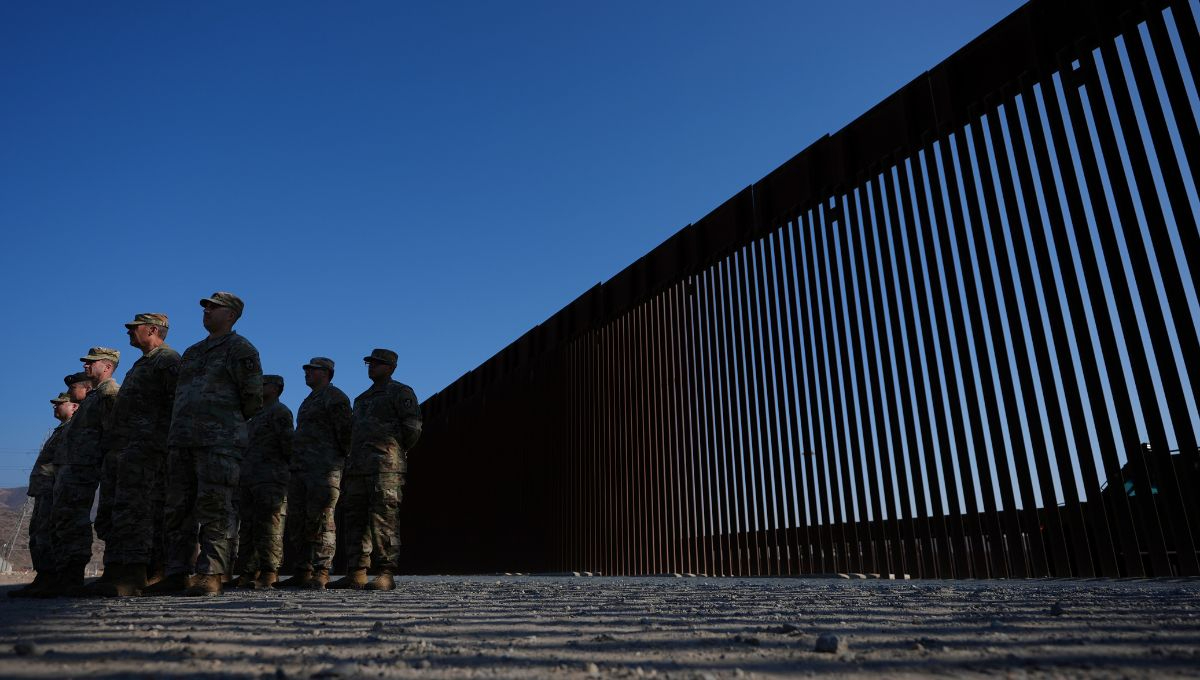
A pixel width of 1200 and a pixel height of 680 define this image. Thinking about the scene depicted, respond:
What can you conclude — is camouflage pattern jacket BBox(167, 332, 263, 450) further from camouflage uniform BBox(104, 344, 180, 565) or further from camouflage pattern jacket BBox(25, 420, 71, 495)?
camouflage pattern jacket BBox(25, 420, 71, 495)

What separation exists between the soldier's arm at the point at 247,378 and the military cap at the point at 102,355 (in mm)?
2036

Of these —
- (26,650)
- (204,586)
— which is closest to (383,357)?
(204,586)

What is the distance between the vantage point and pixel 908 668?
1690 millimetres

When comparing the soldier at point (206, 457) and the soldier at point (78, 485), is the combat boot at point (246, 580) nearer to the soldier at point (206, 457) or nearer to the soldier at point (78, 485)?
the soldier at point (78, 485)

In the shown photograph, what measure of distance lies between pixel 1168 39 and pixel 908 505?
395cm

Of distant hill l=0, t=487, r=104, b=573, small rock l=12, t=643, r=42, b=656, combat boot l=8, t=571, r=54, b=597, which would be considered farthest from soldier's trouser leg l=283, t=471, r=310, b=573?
distant hill l=0, t=487, r=104, b=573

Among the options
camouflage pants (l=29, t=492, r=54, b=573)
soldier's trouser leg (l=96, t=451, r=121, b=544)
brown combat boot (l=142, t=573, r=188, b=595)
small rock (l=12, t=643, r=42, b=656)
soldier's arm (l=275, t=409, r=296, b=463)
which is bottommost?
small rock (l=12, t=643, r=42, b=656)

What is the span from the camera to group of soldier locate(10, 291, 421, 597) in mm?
4875

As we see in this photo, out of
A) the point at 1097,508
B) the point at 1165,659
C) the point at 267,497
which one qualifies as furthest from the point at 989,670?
the point at 267,497

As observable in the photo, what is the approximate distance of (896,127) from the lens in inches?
280

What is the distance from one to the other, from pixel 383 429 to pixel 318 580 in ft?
4.72

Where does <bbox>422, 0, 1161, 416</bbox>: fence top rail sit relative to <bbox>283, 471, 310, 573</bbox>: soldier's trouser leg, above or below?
above

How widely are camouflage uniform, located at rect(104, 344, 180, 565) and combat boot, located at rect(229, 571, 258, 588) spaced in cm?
107

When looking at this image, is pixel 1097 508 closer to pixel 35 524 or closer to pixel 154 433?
pixel 154 433
